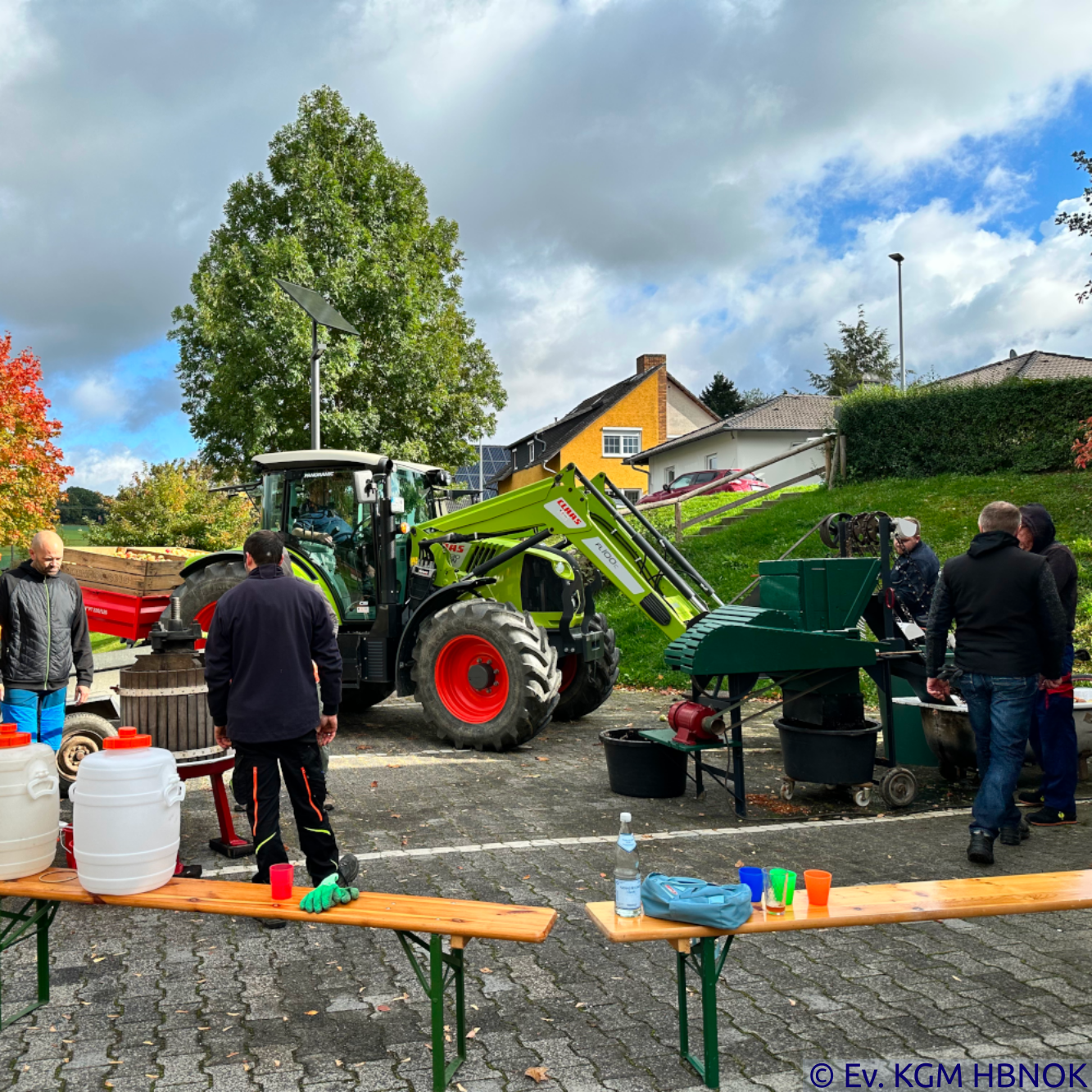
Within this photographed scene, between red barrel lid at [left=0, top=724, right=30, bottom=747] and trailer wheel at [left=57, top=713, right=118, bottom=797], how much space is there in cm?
297

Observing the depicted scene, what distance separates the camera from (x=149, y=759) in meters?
3.79

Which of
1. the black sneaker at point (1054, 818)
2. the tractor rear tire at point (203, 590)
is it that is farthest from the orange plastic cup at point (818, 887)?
the tractor rear tire at point (203, 590)

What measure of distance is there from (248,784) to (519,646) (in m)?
3.92

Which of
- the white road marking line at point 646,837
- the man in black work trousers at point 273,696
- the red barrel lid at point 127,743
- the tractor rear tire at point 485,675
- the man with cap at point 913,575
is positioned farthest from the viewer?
the tractor rear tire at point 485,675

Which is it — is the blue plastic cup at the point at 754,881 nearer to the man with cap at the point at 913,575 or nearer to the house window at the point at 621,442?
the man with cap at the point at 913,575

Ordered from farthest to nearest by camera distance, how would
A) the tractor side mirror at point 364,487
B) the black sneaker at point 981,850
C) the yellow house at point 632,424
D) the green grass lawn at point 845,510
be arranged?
1. the yellow house at point 632,424
2. the green grass lawn at point 845,510
3. the tractor side mirror at point 364,487
4. the black sneaker at point 981,850

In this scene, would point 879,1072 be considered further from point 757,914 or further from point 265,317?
point 265,317

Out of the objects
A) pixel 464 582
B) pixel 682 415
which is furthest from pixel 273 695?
pixel 682 415

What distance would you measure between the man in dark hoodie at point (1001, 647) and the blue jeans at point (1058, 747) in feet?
2.04

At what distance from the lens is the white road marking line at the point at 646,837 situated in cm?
565

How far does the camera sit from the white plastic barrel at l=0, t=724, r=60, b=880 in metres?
3.82

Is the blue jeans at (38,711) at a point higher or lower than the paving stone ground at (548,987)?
higher

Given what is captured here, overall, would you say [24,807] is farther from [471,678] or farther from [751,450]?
[751,450]

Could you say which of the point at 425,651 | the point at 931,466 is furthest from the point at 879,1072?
the point at 931,466
